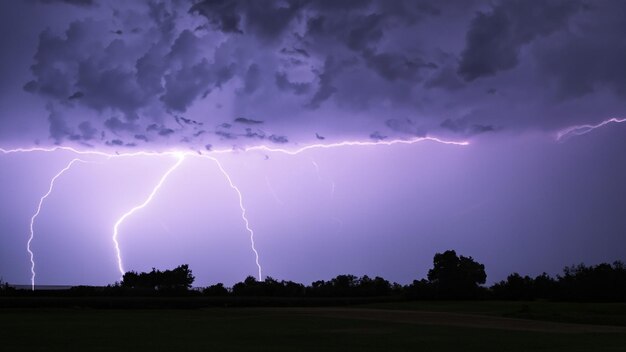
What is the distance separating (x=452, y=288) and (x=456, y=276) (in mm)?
1587

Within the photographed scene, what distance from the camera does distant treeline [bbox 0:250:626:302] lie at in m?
71.1

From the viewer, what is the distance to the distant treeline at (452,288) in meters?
71.1

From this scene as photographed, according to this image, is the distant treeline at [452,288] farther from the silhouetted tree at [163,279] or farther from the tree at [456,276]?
the silhouetted tree at [163,279]

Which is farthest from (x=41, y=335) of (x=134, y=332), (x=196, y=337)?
(x=196, y=337)

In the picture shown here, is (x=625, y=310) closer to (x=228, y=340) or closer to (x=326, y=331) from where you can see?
(x=326, y=331)

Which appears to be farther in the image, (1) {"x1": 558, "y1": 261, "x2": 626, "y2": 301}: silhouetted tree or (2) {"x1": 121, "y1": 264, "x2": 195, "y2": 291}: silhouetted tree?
(2) {"x1": 121, "y1": 264, "x2": 195, "y2": 291}: silhouetted tree

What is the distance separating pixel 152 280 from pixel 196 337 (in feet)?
268

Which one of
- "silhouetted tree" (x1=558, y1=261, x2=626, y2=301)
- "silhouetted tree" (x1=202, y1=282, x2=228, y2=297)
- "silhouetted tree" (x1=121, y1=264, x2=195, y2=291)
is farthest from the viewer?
"silhouetted tree" (x1=121, y1=264, x2=195, y2=291)

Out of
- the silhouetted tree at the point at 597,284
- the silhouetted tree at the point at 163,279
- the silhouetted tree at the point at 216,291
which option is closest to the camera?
the silhouetted tree at the point at 597,284

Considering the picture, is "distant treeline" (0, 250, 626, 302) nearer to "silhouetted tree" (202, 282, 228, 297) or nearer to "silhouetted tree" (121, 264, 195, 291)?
"silhouetted tree" (202, 282, 228, 297)

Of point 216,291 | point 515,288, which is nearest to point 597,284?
point 515,288

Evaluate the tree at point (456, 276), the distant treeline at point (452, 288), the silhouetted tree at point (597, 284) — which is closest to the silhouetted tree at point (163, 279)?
the distant treeline at point (452, 288)

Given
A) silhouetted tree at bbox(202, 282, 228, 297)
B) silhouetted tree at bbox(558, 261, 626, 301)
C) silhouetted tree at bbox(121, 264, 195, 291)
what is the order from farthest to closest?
silhouetted tree at bbox(121, 264, 195, 291), silhouetted tree at bbox(202, 282, 228, 297), silhouetted tree at bbox(558, 261, 626, 301)

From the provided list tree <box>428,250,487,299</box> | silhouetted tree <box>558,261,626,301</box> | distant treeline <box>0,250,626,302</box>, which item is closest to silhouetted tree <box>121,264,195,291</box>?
distant treeline <box>0,250,626,302</box>
